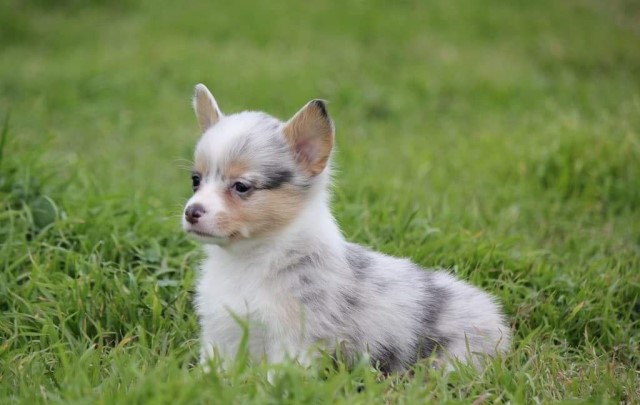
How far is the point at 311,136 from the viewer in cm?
394

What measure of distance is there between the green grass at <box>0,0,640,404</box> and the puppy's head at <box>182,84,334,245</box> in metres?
0.68

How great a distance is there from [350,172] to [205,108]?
3194 millimetres

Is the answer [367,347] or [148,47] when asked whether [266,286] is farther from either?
[148,47]

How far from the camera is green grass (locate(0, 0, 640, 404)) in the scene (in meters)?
3.91

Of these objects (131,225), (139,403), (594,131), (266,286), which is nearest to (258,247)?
(266,286)

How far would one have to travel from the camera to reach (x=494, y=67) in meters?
11.2

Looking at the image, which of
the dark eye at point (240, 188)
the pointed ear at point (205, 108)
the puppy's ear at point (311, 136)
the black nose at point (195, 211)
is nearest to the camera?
the black nose at point (195, 211)

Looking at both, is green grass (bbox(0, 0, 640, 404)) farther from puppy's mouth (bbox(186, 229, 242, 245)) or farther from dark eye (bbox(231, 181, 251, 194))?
dark eye (bbox(231, 181, 251, 194))

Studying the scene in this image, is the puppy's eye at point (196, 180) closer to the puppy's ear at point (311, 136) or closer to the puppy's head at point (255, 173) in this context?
the puppy's head at point (255, 173)

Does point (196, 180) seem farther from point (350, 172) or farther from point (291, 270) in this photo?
point (350, 172)

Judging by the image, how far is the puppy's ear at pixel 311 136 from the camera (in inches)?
153

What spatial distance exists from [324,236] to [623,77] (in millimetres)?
8377

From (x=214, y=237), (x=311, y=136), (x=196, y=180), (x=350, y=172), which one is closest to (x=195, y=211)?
(x=214, y=237)

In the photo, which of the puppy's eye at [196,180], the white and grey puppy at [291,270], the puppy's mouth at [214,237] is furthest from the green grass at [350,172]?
the puppy's eye at [196,180]
